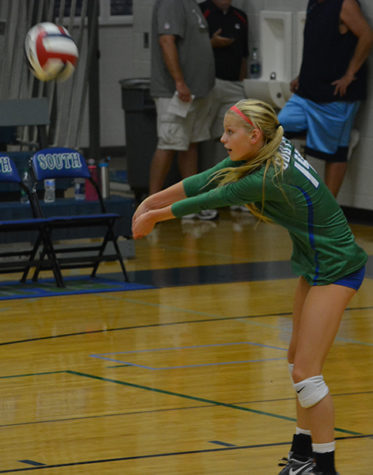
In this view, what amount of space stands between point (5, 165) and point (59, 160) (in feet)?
1.66

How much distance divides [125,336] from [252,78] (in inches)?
255

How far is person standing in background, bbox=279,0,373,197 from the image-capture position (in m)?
11.1

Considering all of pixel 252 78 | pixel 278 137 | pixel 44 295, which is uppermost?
pixel 278 137

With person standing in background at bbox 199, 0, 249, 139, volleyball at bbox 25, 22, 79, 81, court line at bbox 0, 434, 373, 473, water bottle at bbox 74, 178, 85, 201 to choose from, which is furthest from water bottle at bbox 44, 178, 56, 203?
court line at bbox 0, 434, 373, 473

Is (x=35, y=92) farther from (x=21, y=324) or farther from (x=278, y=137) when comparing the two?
(x=278, y=137)

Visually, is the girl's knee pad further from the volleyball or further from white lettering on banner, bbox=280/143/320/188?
the volleyball

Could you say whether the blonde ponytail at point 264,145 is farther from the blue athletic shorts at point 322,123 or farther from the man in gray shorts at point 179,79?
the man in gray shorts at point 179,79

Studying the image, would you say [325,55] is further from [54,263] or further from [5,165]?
[54,263]

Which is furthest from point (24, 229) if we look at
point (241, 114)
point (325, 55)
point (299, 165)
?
point (299, 165)

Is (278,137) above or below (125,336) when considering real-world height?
above

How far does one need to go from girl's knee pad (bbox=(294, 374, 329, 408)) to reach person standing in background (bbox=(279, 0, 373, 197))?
7221 mm

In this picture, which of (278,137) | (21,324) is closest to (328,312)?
(278,137)

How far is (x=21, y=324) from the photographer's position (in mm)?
7617

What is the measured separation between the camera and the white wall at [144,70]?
11.9 metres
